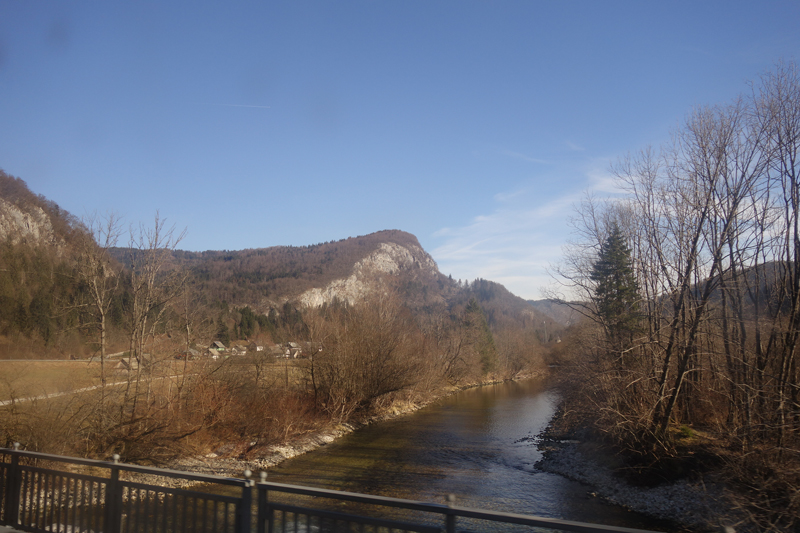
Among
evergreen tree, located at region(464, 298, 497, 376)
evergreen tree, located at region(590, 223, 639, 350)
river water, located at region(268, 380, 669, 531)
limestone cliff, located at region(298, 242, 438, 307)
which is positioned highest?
limestone cliff, located at region(298, 242, 438, 307)

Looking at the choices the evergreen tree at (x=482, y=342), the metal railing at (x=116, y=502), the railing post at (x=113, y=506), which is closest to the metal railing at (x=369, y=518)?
the metal railing at (x=116, y=502)

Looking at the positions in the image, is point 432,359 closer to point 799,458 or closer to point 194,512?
point 799,458

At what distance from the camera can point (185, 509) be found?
5.12 meters

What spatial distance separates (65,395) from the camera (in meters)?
16.3

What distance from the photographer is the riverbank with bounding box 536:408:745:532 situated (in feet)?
41.5

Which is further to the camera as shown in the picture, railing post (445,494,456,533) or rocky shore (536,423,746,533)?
rocky shore (536,423,746,533)

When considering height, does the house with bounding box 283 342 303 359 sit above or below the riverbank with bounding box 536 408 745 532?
above

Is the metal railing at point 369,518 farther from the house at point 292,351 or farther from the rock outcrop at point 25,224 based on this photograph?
the rock outcrop at point 25,224

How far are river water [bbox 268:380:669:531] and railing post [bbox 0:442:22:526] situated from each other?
11192 millimetres

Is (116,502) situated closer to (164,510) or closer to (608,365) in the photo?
(164,510)

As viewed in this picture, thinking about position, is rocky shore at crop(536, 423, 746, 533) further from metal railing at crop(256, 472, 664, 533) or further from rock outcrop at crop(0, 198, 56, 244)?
rock outcrop at crop(0, 198, 56, 244)

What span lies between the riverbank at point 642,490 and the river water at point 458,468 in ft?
1.66

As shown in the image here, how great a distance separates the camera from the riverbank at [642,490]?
41.5 ft

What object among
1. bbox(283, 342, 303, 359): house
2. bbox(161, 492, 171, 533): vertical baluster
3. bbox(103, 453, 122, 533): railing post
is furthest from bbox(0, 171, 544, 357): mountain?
bbox(161, 492, 171, 533): vertical baluster
